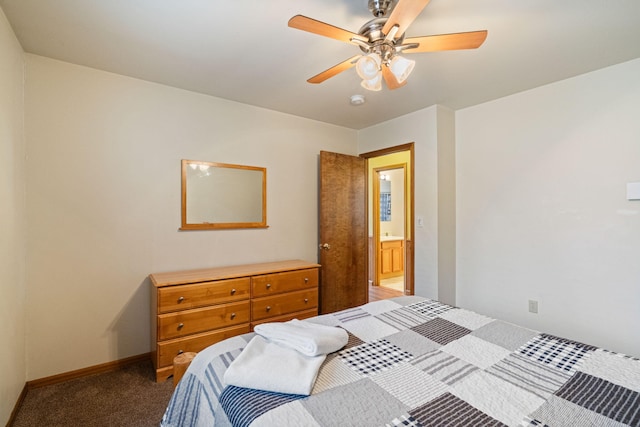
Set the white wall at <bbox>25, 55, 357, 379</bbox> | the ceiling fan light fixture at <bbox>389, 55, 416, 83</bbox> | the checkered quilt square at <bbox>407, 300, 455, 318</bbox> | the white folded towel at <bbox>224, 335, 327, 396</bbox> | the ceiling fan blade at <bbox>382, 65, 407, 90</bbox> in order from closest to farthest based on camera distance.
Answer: the white folded towel at <bbox>224, 335, 327, 396</bbox> → the ceiling fan light fixture at <bbox>389, 55, 416, 83</bbox> → the ceiling fan blade at <bbox>382, 65, 407, 90</bbox> → the checkered quilt square at <bbox>407, 300, 455, 318</bbox> → the white wall at <bbox>25, 55, 357, 379</bbox>

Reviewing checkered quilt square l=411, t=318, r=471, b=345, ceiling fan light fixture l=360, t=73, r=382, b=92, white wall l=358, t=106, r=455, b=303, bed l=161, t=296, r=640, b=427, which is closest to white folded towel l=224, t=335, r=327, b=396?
bed l=161, t=296, r=640, b=427

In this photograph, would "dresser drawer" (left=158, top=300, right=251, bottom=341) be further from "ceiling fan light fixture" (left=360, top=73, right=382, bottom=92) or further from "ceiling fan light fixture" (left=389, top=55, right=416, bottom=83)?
"ceiling fan light fixture" (left=389, top=55, right=416, bottom=83)

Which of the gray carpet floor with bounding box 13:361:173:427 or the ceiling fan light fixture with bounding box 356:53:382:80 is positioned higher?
the ceiling fan light fixture with bounding box 356:53:382:80

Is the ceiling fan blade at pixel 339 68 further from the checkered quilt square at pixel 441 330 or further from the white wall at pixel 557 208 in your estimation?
the white wall at pixel 557 208

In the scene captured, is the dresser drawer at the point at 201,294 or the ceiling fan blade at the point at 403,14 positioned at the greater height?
the ceiling fan blade at the point at 403,14

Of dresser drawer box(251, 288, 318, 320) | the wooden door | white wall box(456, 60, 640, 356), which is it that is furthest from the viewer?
the wooden door

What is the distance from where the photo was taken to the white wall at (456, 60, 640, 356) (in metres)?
2.31

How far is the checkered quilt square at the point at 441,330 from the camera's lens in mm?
1480

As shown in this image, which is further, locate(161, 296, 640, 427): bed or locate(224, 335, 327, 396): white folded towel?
locate(224, 335, 327, 396): white folded towel

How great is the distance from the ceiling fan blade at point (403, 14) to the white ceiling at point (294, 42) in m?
0.36

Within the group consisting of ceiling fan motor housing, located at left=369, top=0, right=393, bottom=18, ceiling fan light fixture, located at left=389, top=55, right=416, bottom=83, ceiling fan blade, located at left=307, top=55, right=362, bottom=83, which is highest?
ceiling fan motor housing, located at left=369, top=0, right=393, bottom=18

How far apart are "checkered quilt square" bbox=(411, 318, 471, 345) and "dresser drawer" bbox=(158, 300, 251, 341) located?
1.56m

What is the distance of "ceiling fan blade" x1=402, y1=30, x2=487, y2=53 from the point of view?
1395 millimetres

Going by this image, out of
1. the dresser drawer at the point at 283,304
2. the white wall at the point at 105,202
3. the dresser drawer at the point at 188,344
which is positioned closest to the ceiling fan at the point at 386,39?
the white wall at the point at 105,202
